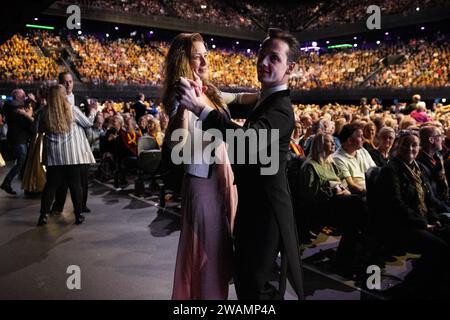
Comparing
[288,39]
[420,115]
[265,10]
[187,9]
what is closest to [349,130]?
[288,39]

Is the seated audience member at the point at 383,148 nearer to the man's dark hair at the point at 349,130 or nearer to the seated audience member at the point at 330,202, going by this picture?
the man's dark hair at the point at 349,130

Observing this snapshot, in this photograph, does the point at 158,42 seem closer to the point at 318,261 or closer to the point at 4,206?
the point at 4,206

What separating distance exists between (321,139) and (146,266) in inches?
84.9

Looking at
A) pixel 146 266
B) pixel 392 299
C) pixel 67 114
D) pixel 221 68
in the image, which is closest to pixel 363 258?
pixel 392 299

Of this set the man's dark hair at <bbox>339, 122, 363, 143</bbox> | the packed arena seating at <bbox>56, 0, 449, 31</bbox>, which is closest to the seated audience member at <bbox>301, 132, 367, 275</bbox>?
the man's dark hair at <bbox>339, 122, 363, 143</bbox>

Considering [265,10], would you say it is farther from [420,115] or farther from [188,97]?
[188,97]

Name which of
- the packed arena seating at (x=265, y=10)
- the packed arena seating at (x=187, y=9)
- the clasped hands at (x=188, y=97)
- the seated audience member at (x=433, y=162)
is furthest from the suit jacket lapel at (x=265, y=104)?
the packed arena seating at (x=265, y=10)

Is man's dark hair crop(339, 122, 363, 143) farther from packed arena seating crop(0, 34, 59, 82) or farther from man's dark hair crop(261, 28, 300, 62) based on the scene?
packed arena seating crop(0, 34, 59, 82)

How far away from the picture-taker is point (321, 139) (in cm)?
419

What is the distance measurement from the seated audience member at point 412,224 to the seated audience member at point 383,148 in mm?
1232

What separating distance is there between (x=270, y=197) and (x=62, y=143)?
4035 millimetres

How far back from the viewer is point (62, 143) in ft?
16.7

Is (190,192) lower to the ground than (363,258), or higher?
higher

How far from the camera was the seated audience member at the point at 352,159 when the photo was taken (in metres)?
4.35
